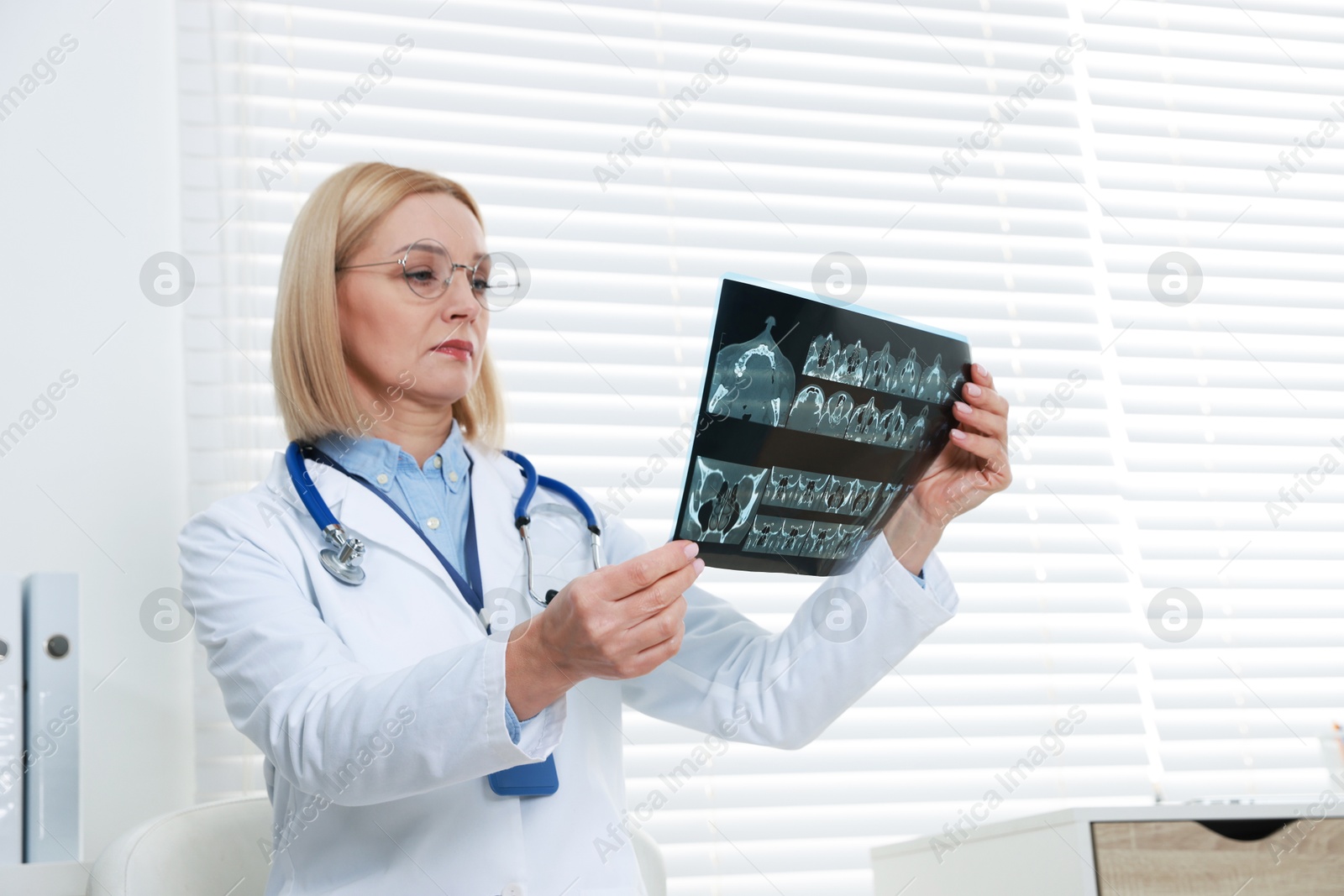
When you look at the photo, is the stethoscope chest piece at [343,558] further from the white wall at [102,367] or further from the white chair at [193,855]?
the white wall at [102,367]

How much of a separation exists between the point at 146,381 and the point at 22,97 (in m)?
0.45

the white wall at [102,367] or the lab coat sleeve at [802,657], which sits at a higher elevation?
the white wall at [102,367]

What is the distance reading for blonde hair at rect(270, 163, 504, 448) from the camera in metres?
1.31

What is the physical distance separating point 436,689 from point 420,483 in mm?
469

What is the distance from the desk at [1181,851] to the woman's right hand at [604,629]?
573 mm

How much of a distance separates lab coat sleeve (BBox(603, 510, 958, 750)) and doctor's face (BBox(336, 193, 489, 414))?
0.43 m

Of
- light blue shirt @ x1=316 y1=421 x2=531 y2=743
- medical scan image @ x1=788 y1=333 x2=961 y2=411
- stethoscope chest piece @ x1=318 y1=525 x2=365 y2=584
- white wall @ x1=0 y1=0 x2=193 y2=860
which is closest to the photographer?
medical scan image @ x1=788 y1=333 x2=961 y2=411

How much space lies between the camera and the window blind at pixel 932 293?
5.68 ft

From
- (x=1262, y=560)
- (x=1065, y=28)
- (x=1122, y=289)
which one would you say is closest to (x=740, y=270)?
(x=1122, y=289)

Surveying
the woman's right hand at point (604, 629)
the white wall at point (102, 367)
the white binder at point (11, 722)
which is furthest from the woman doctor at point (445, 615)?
the white wall at point (102, 367)

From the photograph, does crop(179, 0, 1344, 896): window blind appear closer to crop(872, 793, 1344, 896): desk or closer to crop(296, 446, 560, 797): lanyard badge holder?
crop(296, 446, 560, 797): lanyard badge holder

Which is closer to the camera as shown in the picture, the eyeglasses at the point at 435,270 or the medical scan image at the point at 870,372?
the medical scan image at the point at 870,372

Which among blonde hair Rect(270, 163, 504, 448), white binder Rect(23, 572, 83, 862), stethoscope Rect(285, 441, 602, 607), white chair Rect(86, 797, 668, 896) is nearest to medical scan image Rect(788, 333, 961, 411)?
stethoscope Rect(285, 441, 602, 607)

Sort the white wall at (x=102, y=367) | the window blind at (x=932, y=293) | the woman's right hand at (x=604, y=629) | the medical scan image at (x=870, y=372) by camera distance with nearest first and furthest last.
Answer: the woman's right hand at (x=604, y=629)
the medical scan image at (x=870, y=372)
the white wall at (x=102, y=367)
the window blind at (x=932, y=293)
